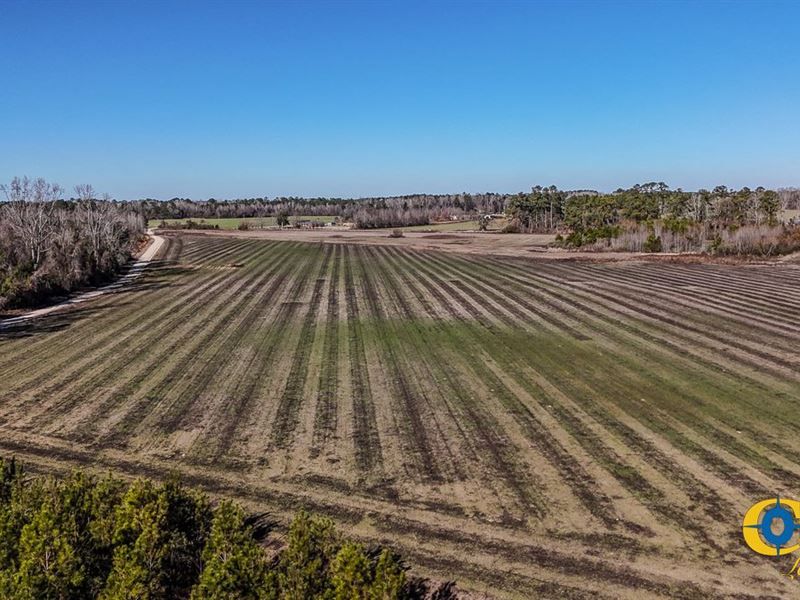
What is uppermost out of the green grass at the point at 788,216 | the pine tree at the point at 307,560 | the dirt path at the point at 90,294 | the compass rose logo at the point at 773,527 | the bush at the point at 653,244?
the green grass at the point at 788,216

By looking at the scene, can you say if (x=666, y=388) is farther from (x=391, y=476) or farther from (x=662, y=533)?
(x=391, y=476)

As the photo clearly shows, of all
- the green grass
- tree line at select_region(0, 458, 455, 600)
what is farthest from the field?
the green grass

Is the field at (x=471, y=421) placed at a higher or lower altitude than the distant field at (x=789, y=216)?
lower

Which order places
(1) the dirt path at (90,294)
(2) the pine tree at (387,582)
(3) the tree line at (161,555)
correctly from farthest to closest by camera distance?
(1) the dirt path at (90,294) < (3) the tree line at (161,555) < (2) the pine tree at (387,582)

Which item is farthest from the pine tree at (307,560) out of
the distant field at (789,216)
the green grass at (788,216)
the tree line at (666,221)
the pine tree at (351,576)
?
the distant field at (789,216)

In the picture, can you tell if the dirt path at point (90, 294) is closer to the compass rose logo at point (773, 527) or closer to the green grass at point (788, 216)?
the compass rose logo at point (773, 527)

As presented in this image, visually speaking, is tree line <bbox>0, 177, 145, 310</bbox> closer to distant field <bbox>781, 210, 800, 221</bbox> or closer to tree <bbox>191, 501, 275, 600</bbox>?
tree <bbox>191, 501, 275, 600</bbox>

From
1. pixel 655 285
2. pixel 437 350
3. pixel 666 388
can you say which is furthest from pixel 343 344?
pixel 655 285
